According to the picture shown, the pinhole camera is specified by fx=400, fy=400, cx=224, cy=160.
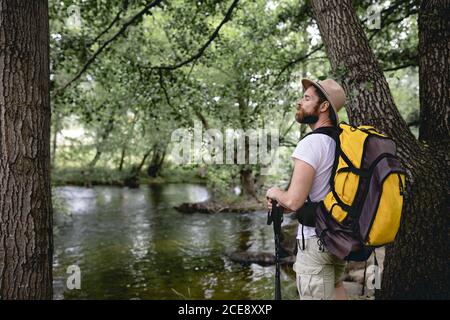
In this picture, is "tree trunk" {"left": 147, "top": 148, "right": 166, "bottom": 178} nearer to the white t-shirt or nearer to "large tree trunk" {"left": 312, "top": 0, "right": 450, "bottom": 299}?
"large tree trunk" {"left": 312, "top": 0, "right": 450, "bottom": 299}

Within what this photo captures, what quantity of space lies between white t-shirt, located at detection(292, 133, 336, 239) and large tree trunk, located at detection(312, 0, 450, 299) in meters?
1.29

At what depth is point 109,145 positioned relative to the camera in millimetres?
23891

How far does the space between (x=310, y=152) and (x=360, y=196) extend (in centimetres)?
42

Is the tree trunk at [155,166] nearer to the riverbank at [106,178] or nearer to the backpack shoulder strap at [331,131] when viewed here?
the riverbank at [106,178]

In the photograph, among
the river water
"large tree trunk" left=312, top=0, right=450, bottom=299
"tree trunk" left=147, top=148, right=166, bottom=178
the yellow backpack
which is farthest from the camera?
"tree trunk" left=147, top=148, right=166, bottom=178

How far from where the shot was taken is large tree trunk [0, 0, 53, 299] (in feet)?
9.73

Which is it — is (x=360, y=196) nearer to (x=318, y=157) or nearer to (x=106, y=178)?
(x=318, y=157)

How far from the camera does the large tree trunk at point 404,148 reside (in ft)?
12.3

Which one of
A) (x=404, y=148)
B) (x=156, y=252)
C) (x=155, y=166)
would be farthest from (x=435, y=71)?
(x=155, y=166)

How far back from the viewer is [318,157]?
262cm

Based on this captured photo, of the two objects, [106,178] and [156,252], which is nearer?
[156,252]

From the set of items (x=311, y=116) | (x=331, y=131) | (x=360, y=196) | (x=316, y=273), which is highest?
(x=311, y=116)

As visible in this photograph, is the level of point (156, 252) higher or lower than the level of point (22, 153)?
lower

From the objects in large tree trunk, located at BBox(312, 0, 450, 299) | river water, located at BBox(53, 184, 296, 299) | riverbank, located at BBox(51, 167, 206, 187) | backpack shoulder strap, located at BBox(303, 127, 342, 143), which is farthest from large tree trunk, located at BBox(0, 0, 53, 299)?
riverbank, located at BBox(51, 167, 206, 187)
